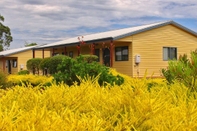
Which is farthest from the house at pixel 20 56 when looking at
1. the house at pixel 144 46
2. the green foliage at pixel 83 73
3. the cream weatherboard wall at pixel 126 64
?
the green foliage at pixel 83 73

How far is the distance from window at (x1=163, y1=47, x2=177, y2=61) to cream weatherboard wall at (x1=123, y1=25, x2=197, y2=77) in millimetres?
261

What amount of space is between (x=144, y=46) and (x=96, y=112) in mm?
23097

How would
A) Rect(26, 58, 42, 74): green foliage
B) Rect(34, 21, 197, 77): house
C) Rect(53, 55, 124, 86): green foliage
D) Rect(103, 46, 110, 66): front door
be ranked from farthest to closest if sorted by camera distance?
1. Rect(103, 46, 110, 66): front door
2. Rect(26, 58, 42, 74): green foliage
3. Rect(34, 21, 197, 77): house
4. Rect(53, 55, 124, 86): green foliage

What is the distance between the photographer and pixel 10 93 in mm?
3725

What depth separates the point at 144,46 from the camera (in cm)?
2555

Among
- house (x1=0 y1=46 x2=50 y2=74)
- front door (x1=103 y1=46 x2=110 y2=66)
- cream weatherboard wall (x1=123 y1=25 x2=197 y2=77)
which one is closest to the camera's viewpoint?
cream weatherboard wall (x1=123 y1=25 x2=197 y2=77)

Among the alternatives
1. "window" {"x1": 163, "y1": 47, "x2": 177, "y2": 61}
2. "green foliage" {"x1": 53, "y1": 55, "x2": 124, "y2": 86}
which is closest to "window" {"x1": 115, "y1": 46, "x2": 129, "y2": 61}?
"window" {"x1": 163, "y1": 47, "x2": 177, "y2": 61}

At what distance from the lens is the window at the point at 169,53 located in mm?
26922

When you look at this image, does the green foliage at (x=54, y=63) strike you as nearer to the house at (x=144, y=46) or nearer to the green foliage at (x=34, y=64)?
the house at (x=144, y=46)

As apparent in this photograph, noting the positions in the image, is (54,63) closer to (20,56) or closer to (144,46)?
(144,46)

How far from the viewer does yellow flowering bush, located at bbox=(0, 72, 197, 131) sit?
7.49 ft

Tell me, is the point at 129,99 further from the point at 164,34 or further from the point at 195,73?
the point at 164,34

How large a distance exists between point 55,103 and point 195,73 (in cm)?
246

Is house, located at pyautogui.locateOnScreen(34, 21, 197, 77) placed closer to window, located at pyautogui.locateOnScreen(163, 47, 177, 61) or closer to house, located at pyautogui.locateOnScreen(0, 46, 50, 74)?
window, located at pyautogui.locateOnScreen(163, 47, 177, 61)
